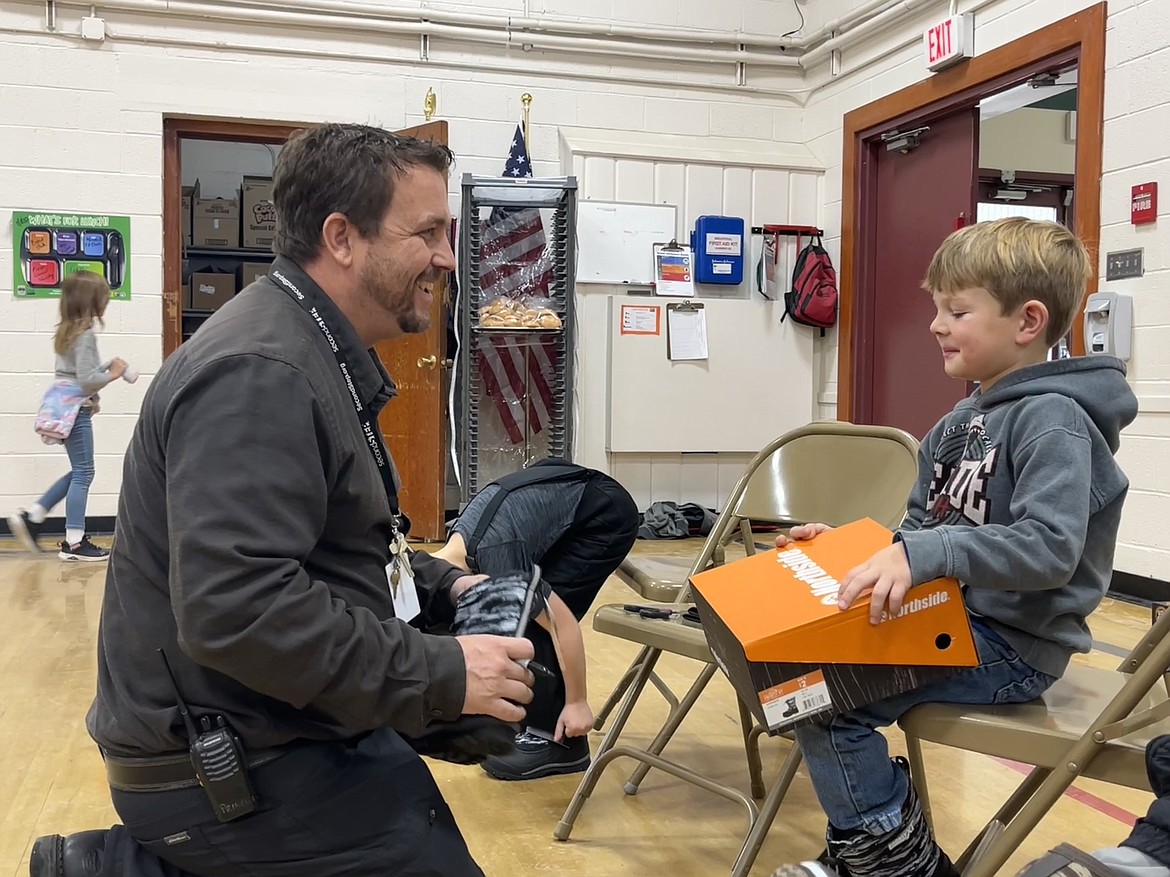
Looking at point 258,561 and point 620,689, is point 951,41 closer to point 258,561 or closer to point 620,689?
point 620,689

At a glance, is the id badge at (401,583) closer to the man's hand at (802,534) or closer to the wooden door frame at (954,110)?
the man's hand at (802,534)

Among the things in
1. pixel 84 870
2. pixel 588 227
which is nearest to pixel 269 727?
pixel 84 870

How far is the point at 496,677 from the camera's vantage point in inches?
43.8

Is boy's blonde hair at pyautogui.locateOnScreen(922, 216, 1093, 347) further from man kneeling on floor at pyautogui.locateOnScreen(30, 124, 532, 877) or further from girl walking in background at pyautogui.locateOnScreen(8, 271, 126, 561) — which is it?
girl walking in background at pyautogui.locateOnScreen(8, 271, 126, 561)

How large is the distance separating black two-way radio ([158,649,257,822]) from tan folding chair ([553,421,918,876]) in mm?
863

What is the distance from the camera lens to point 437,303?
5.29 m

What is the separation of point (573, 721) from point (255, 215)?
6.22 m

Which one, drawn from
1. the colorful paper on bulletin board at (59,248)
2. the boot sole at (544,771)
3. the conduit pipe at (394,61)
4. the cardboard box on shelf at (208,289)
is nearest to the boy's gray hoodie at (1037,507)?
the boot sole at (544,771)

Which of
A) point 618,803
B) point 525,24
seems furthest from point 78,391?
point 618,803

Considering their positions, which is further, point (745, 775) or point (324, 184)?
point (745, 775)

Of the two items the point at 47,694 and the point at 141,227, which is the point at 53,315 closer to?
the point at 141,227

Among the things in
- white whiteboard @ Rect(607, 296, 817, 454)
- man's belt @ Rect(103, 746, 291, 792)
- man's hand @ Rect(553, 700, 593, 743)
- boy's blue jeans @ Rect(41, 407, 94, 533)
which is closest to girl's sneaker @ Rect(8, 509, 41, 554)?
boy's blue jeans @ Rect(41, 407, 94, 533)

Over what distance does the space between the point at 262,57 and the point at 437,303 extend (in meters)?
1.61

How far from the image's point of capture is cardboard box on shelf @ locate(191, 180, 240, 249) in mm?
7078
